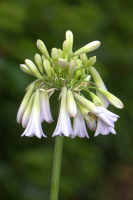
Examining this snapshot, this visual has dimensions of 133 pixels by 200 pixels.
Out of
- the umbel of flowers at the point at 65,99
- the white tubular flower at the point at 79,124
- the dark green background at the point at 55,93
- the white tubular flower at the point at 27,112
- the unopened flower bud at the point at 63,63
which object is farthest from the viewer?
the dark green background at the point at 55,93

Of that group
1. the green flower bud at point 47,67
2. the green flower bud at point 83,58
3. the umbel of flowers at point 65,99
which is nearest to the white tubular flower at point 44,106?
the umbel of flowers at point 65,99

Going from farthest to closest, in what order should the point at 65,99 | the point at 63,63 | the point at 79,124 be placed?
the point at 79,124 → the point at 65,99 → the point at 63,63

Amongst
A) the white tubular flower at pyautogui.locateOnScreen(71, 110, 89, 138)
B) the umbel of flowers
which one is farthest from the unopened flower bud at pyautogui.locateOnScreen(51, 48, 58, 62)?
the white tubular flower at pyautogui.locateOnScreen(71, 110, 89, 138)

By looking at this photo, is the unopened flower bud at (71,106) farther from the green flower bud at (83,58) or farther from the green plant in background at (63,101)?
the green flower bud at (83,58)

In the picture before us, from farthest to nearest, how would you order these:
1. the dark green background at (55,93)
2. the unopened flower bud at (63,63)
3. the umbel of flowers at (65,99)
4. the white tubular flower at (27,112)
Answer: the dark green background at (55,93)
the white tubular flower at (27,112)
the umbel of flowers at (65,99)
the unopened flower bud at (63,63)

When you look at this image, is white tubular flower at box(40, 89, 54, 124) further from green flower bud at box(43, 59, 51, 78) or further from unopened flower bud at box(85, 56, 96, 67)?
unopened flower bud at box(85, 56, 96, 67)

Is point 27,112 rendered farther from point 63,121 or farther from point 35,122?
point 63,121

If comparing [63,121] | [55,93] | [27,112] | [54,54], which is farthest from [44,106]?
[55,93]

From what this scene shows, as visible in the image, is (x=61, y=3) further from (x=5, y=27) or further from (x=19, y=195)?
(x=19, y=195)
